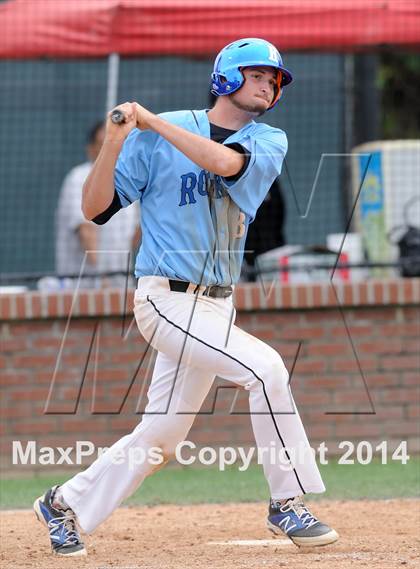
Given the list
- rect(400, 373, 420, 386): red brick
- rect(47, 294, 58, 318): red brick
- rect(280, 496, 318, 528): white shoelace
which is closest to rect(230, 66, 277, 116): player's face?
rect(280, 496, 318, 528): white shoelace

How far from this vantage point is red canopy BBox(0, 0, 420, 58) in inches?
360

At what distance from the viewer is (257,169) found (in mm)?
5152

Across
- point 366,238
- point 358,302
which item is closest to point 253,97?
point 358,302

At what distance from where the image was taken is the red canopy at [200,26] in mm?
9133

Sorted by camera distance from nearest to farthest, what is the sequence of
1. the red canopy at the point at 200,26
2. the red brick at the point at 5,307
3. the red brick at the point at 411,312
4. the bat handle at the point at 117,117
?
the bat handle at the point at 117,117
the red brick at the point at 5,307
the red brick at the point at 411,312
the red canopy at the point at 200,26

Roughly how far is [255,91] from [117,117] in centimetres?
64

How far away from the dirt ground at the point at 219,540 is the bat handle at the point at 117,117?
1710mm

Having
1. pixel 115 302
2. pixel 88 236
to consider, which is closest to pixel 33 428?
pixel 115 302

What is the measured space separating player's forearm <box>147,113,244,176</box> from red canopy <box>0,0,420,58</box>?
4324 mm

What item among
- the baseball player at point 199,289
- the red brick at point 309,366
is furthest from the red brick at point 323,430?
the baseball player at point 199,289

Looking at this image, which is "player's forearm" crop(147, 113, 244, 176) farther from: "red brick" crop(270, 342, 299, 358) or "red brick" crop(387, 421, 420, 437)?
"red brick" crop(387, 421, 420, 437)

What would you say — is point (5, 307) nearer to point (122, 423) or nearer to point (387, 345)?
point (122, 423)

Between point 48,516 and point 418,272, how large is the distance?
170 inches

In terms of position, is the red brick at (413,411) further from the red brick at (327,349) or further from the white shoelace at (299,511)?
the white shoelace at (299,511)
